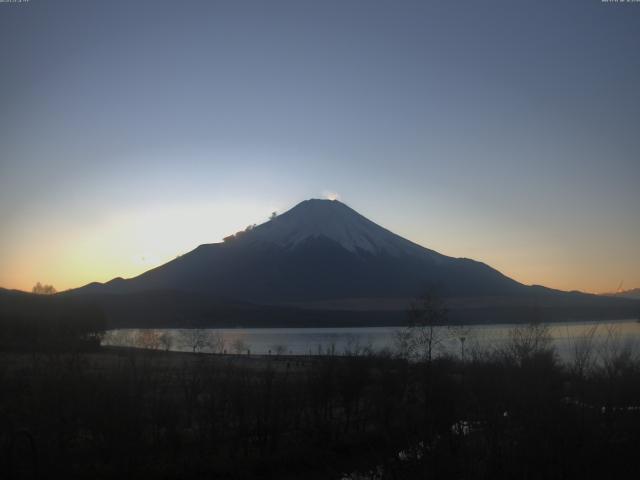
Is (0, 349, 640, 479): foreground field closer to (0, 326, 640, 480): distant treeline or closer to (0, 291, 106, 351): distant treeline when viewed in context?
(0, 326, 640, 480): distant treeline

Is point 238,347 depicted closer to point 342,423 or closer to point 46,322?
point 46,322

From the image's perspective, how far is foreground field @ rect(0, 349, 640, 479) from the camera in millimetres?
10250

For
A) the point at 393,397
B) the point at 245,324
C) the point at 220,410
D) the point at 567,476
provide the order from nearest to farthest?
the point at 567,476 → the point at 220,410 → the point at 393,397 → the point at 245,324

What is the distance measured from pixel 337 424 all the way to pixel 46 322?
108 feet

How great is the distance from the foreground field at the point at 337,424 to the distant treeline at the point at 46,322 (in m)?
19.2

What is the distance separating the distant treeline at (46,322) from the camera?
132 feet

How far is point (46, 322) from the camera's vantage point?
4466 cm

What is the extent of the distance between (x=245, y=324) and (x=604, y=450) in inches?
5580

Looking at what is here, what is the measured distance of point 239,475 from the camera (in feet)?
49.7

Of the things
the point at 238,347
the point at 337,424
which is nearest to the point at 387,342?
the point at 238,347

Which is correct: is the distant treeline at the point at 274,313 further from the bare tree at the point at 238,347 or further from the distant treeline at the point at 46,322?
the distant treeline at the point at 46,322

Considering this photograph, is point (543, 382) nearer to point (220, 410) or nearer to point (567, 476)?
point (567, 476)

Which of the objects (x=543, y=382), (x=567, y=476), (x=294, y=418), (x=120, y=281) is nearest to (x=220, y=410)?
(x=294, y=418)

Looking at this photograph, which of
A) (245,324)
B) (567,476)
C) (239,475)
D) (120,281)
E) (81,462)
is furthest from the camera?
(120,281)
